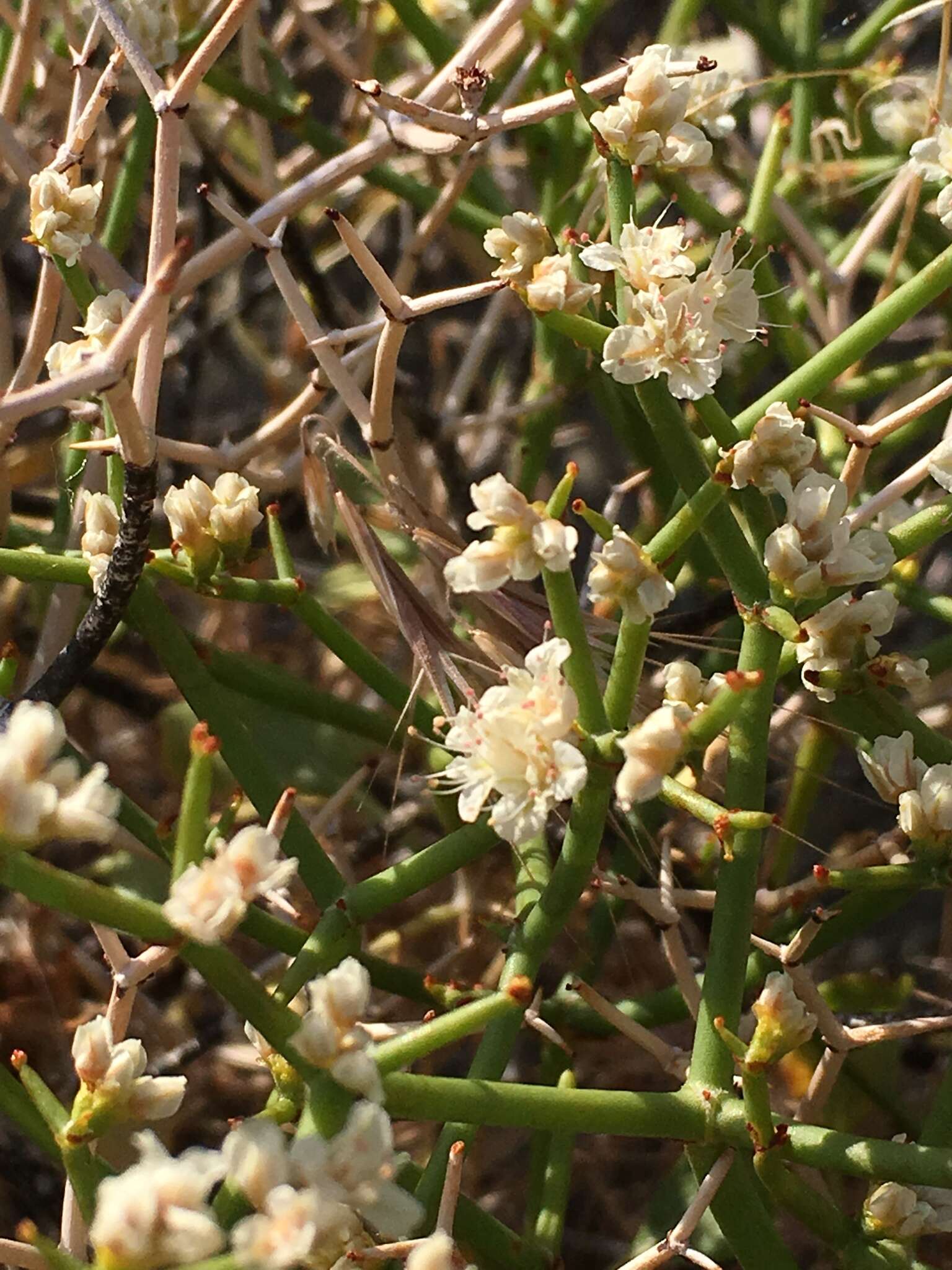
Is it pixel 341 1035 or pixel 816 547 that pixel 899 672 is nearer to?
pixel 816 547

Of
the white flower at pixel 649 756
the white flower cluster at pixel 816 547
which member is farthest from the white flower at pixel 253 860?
the white flower cluster at pixel 816 547

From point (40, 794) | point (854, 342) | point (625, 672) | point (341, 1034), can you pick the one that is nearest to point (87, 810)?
point (40, 794)

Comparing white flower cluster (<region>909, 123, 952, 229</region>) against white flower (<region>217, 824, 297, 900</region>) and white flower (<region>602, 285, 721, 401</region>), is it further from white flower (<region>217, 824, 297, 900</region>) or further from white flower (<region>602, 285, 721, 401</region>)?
white flower (<region>217, 824, 297, 900</region>)

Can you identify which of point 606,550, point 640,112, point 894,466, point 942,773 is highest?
point 640,112

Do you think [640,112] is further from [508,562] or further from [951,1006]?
[951,1006]

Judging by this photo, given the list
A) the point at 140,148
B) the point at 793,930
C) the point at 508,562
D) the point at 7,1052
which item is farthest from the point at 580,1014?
the point at 140,148

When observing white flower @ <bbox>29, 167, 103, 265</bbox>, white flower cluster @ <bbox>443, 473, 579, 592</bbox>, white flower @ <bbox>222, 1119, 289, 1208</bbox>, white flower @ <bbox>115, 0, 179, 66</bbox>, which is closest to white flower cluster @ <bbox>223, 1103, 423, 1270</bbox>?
white flower @ <bbox>222, 1119, 289, 1208</bbox>

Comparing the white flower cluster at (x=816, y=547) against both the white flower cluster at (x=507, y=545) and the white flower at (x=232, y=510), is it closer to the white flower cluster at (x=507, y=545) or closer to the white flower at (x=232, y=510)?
the white flower cluster at (x=507, y=545)
